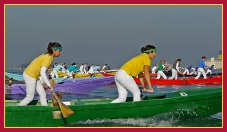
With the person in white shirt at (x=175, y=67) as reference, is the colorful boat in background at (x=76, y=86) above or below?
below

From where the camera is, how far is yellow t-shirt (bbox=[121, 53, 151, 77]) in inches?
408

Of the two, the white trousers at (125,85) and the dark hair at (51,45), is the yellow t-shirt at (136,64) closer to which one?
the white trousers at (125,85)

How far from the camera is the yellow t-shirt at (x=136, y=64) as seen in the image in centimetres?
1038

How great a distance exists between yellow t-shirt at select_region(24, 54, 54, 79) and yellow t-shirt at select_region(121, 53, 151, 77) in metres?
1.79

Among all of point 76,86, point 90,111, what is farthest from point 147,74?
point 76,86

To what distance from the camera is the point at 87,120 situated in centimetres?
1025

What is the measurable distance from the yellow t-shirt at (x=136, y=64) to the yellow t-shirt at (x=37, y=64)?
5.86 feet

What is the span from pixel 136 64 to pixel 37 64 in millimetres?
2293

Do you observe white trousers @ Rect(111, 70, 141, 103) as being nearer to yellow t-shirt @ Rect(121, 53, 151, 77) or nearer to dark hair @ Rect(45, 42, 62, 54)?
yellow t-shirt @ Rect(121, 53, 151, 77)

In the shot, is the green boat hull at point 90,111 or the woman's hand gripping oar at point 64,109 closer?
the woman's hand gripping oar at point 64,109

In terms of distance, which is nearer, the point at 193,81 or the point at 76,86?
the point at 76,86

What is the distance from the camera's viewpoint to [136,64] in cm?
1041

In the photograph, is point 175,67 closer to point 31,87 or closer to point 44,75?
point 31,87

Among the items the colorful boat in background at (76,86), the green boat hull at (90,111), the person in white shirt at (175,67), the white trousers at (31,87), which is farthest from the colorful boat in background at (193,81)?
the white trousers at (31,87)
